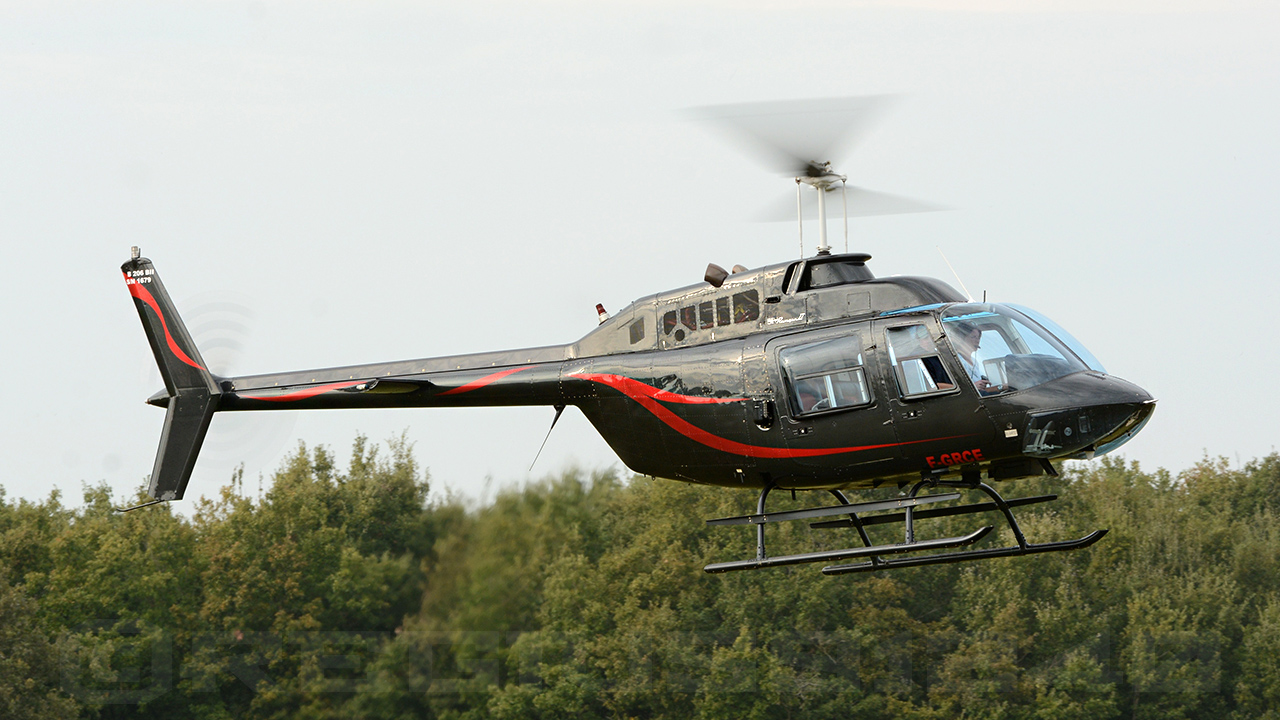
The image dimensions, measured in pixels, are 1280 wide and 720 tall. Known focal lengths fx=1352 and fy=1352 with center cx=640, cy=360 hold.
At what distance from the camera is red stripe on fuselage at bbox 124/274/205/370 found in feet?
55.2

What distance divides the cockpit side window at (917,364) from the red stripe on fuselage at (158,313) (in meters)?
8.97

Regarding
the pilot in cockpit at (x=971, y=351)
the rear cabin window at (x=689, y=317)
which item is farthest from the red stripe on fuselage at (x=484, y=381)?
the pilot in cockpit at (x=971, y=351)

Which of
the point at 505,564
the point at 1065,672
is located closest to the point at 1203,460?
the point at 1065,672

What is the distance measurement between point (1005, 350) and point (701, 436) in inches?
122

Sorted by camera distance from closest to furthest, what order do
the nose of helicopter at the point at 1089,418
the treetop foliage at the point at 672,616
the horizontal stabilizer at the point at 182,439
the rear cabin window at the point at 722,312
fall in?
the nose of helicopter at the point at 1089,418 → the rear cabin window at the point at 722,312 → the horizontal stabilizer at the point at 182,439 → the treetop foliage at the point at 672,616

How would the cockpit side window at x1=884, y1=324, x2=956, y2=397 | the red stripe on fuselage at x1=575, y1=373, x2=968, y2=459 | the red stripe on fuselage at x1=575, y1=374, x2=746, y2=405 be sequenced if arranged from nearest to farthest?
the cockpit side window at x1=884, y1=324, x2=956, y2=397
the red stripe on fuselage at x1=575, y1=373, x2=968, y2=459
the red stripe on fuselage at x1=575, y1=374, x2=746, y2=405

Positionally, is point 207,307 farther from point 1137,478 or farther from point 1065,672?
point 1137,478

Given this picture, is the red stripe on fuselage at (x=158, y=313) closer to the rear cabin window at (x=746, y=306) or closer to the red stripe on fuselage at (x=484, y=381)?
the red stripe on fuselage at (x=484, y=381)

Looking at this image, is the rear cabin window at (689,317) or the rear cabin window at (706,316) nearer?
the rear cabin window at (706,316)

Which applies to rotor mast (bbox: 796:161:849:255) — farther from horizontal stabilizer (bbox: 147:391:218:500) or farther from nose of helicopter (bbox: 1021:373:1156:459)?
horizontal stabilizer (bbox: 147:391:218:500)

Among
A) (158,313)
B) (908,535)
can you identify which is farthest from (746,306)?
(158,313)

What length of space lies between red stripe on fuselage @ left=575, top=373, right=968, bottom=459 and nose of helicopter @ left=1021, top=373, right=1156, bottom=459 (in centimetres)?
76

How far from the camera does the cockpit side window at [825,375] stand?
12.4 m

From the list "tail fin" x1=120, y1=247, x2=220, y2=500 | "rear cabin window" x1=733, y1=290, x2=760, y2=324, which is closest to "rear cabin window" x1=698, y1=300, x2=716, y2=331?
"rear cabin window" x1=733, y1=290, x2=760, y2=324
